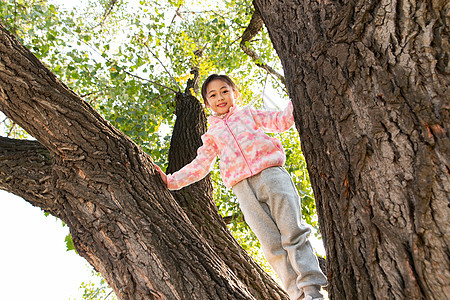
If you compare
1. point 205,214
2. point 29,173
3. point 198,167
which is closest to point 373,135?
point 198,167

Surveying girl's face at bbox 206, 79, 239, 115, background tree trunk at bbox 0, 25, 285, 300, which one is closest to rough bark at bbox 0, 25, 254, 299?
background tree trunk at bbox 0, 25, 285, 300

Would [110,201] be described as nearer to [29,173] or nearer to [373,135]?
[29,173]

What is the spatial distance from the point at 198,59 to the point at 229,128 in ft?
11.6

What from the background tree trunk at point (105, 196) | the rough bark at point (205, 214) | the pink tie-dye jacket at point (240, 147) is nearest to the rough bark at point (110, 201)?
the background tree trunk at point (105, 196)

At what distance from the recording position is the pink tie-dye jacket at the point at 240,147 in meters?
2.66

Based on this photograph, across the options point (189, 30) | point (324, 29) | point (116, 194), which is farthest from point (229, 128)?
point (189, 30)

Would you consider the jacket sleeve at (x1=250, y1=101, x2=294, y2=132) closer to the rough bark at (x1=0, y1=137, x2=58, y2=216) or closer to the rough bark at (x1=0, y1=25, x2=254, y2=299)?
the rough bark at (x1=0, y1=25, x2=254, y2=299)

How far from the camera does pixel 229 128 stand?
289cm

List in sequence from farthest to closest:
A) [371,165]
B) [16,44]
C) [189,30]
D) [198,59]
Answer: [189,30] < [198,59] < [16,44] < [371,165]

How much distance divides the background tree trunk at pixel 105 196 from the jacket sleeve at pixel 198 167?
1.16ft

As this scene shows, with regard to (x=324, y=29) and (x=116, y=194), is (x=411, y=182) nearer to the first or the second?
(x=324, y=29)

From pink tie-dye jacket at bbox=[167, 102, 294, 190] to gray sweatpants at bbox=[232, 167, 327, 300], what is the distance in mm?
82

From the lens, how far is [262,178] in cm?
261

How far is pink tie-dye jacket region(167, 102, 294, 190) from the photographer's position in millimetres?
2656
